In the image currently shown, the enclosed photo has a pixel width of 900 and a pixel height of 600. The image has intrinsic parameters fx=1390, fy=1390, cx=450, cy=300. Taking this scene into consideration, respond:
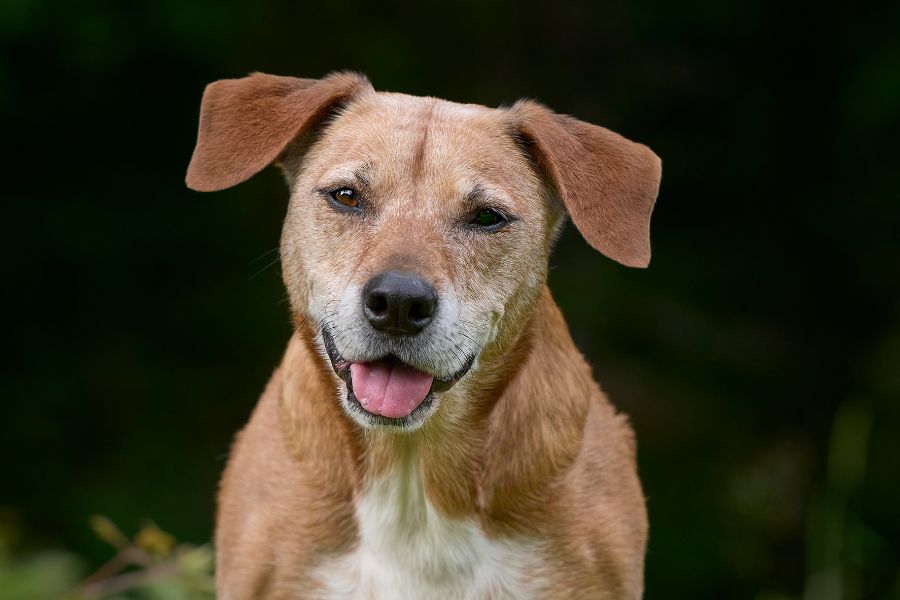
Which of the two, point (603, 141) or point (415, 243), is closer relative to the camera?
point (415, 243)

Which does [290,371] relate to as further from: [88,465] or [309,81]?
[88,465]

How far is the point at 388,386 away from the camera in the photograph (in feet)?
13.8

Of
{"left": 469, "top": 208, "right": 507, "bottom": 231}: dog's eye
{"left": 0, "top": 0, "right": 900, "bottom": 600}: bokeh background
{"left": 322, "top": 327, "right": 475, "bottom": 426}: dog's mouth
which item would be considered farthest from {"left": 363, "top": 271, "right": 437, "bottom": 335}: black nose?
{"left": 0, "top": 0, "right": 900, "bottom": 600}: bokeh background

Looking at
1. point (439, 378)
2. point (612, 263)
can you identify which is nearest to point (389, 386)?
point (439, 378)

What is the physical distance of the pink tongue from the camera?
417cm

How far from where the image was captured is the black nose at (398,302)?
13.1 feet

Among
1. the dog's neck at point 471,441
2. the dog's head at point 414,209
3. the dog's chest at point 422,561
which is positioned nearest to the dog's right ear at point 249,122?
the dog's head at point 414,209

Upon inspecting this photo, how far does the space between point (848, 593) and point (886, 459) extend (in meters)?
3.82

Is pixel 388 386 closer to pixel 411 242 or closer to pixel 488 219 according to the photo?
pixel 411 242

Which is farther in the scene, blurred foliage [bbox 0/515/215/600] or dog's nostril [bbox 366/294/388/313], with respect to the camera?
blurred foliage [bbox 0/515/215/600]

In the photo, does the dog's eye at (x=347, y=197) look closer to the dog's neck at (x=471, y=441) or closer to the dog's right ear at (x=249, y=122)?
the dog's right ear at (x=249, y=122)

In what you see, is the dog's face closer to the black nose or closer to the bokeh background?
the black nose

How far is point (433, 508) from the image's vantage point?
14.9 ft

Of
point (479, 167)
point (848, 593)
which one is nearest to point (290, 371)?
point (479, 167)
